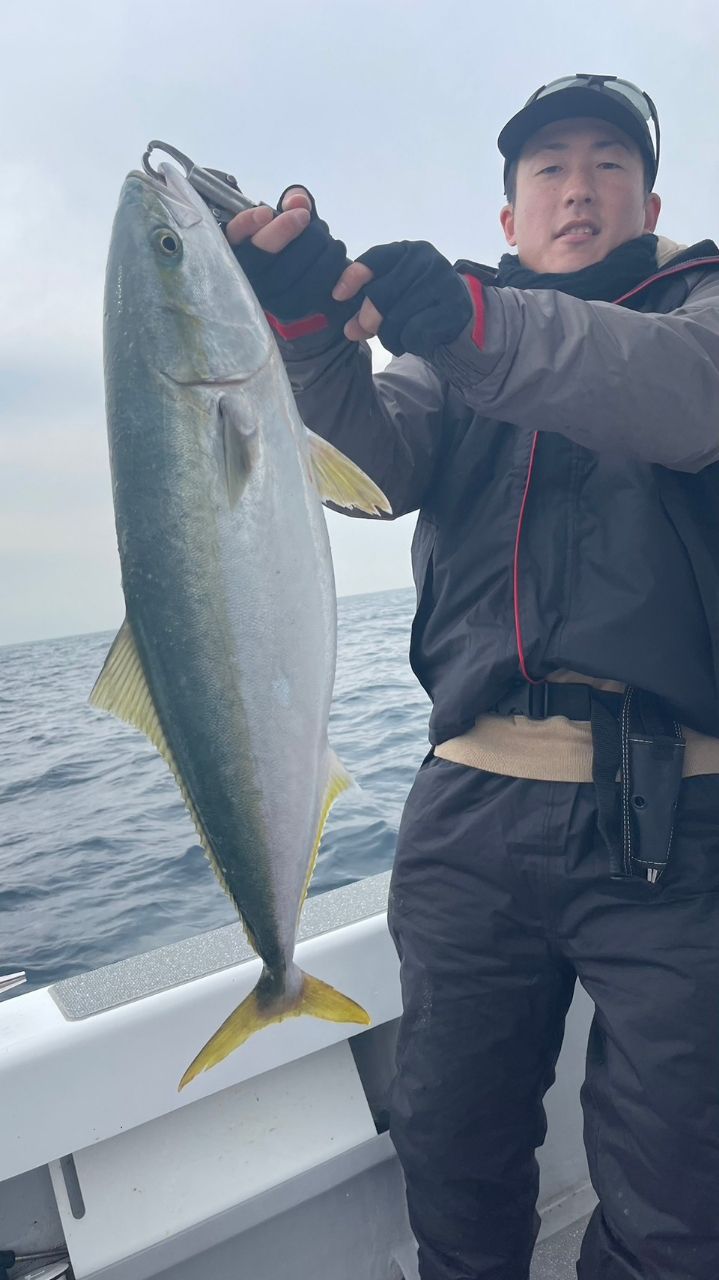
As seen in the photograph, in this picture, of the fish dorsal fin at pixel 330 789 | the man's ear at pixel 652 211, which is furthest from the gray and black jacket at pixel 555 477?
the fish dorsal fin at pixel 330 789

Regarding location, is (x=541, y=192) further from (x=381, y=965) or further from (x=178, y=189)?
(x=381, y=965)

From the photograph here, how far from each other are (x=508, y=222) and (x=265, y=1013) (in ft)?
7.02

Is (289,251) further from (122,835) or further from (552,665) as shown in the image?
(122,835)

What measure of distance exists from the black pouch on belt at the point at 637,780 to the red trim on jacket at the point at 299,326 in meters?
1.00

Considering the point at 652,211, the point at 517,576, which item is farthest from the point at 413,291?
the point at 652,211

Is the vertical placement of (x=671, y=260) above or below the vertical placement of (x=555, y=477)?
above

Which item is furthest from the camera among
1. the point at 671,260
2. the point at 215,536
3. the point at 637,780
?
the point at 671,260

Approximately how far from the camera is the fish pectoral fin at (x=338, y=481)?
1593 millimetres

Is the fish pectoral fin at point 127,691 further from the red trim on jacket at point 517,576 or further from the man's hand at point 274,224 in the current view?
the red trim on jacket at point 517,576

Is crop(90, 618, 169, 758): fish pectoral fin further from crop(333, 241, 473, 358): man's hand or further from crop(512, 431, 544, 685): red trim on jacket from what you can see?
crop(512, 431, 544, 685): red trim on jacket

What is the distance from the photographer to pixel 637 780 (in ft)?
6.39

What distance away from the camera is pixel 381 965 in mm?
2697

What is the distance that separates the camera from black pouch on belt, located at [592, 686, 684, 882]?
74.3 inches

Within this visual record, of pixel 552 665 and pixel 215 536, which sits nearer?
pixel 215 536
